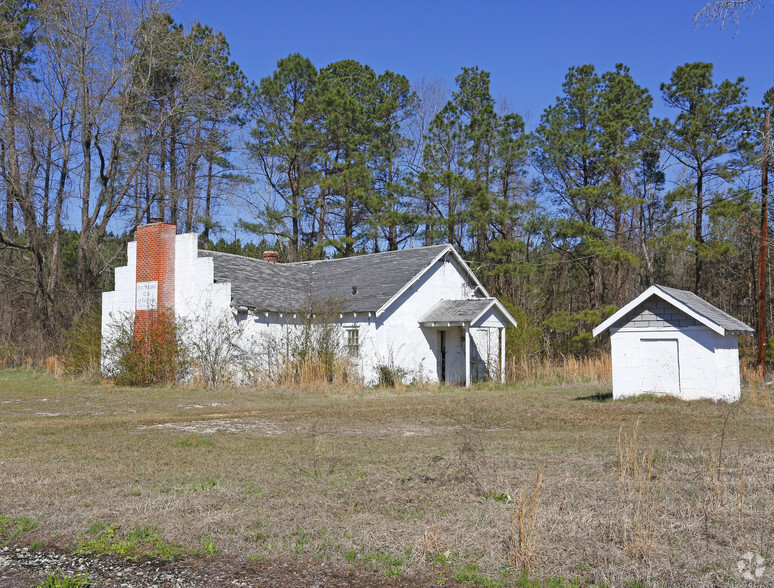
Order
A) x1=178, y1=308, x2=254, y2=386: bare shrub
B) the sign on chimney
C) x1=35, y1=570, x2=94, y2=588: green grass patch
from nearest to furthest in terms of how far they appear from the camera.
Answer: x1=35, y1=570, x2=94, y2=588: green grass patch, x1=178, y1=308, x2=254, y2=386: bare shrub, the sign on chimney

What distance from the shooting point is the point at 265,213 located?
41219 mm

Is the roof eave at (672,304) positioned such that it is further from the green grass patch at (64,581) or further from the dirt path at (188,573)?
the green grass patch at (64,581)

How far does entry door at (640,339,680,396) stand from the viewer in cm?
1880

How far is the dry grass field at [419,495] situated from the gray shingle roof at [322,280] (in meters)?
10.9

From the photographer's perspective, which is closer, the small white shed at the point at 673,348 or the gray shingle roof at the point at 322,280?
the small white shed at the point at 673,348

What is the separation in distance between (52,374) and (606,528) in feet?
88.4

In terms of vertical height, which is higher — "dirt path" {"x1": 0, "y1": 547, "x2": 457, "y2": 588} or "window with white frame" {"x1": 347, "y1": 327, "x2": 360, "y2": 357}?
"window with white frame" {"x1": 347, "y1": 327, "x2": 360, "y2": 357}

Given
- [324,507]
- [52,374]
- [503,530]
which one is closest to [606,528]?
[503,530]

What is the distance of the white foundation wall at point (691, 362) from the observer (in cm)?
1823

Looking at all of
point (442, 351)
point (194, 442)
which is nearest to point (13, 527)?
point (194, 442)

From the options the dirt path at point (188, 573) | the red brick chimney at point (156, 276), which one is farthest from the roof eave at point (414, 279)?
the dirt path at point (188, 573)

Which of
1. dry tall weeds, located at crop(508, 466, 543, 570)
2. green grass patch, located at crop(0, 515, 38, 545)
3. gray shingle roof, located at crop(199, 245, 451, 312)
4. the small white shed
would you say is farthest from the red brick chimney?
dry tall weeds, located at crop(508, 466, 543, 570)

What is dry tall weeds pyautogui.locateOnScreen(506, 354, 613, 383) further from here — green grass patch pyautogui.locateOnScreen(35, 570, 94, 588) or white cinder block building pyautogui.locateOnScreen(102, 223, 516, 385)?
green grass patch pyautogui.locateOnScreen(35, 570, 94, 588)

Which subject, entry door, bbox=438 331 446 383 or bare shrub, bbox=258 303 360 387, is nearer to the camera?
bare shrub, bbox=258 303 360 387
